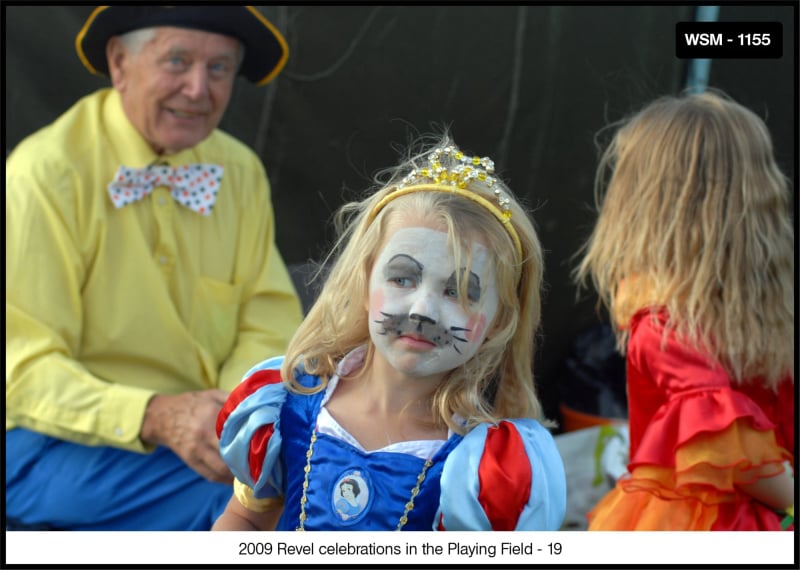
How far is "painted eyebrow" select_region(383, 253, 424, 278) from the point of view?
1.63 m

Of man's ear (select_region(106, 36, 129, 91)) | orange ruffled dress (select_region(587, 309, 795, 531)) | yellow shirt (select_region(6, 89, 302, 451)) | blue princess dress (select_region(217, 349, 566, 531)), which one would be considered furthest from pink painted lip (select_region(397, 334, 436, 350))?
man's ear (select_region(106, 36, 129, 91))

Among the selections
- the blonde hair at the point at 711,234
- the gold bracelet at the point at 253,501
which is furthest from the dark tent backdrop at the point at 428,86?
the gold bracelet at the point at 253,501

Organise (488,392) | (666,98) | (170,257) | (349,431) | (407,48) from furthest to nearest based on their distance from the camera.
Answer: (407,48) < (170,257) < (666,98) < (488,392) < (349,431)

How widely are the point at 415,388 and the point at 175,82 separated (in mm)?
1214

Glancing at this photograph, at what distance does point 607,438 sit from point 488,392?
1.55 m

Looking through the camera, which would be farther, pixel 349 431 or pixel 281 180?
pixel 281 180

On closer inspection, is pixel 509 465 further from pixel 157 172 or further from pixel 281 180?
pixel 281 180

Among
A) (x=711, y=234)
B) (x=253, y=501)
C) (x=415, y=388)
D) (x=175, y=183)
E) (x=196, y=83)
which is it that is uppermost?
(x=196, y=83)

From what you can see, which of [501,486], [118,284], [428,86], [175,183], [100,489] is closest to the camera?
[501,486]

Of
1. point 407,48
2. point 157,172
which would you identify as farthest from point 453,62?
point 157,172

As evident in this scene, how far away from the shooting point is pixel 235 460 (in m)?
1.75

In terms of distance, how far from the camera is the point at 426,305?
1602 mm

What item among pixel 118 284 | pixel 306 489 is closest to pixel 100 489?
pixel 118 284

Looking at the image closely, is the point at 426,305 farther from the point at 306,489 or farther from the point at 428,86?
the point at 428,86
